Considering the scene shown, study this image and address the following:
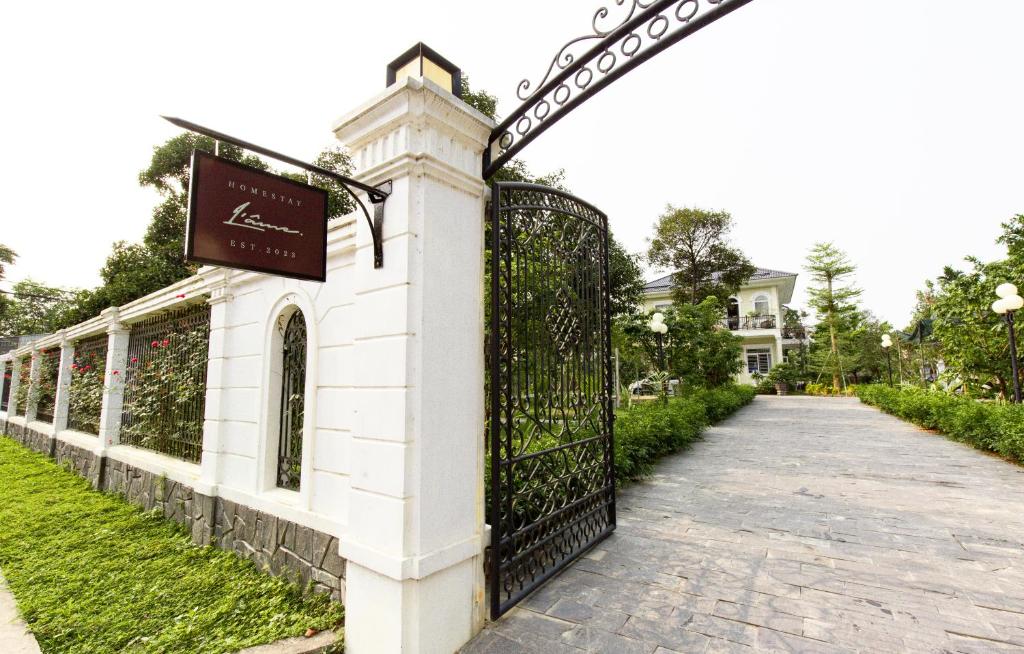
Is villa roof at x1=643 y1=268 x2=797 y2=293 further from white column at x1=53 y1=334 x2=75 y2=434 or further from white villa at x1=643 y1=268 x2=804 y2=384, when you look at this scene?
white column at x1=53 y1=334 x2=75 y2=434

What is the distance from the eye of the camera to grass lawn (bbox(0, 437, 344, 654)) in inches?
96.5

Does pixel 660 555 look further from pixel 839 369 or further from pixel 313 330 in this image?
pixel 839 369

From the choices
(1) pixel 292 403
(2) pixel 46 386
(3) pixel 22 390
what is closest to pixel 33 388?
(2) pixel 46 386

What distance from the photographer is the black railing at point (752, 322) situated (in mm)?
23141

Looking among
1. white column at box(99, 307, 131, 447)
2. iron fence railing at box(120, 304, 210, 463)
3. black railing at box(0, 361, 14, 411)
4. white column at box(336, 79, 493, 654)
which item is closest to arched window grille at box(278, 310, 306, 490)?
white column at box(336, 79, 493, 654)

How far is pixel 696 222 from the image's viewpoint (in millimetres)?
21453

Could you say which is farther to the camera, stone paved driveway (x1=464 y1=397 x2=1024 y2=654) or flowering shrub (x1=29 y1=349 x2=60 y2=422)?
flowering shrub (x1=29 y1=349 x2=60 y2=422)

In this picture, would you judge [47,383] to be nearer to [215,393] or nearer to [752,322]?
[215,393]

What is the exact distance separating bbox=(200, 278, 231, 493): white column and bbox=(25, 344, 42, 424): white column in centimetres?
859

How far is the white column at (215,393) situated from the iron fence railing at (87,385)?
3.71m

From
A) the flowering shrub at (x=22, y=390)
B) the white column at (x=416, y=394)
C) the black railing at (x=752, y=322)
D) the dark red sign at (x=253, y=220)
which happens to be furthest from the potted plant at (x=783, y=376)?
the flowering shrub at (x=22, y=390)

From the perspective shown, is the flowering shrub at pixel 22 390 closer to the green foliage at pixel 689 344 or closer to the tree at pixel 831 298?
the green foliage at pixel 689 344

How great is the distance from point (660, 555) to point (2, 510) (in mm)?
7208

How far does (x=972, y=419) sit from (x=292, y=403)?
992 centimetres
